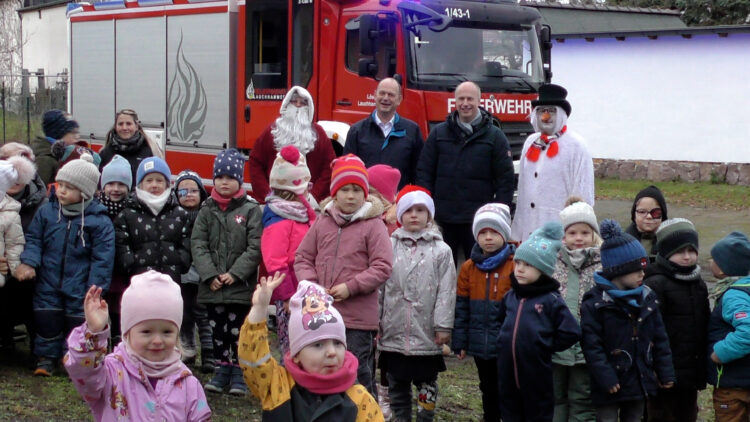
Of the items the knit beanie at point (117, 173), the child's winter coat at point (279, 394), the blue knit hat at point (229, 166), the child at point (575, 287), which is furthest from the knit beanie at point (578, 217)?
the knit beanie at point (117, 173)

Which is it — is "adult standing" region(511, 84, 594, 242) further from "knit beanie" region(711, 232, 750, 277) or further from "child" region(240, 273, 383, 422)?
"child" region(240, 273, 383, 422)

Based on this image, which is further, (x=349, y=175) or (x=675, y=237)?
(x=349, y=175)

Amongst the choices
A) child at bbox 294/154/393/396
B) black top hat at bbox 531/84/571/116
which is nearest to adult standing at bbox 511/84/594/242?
black top hat at bbox 531/84/571/116

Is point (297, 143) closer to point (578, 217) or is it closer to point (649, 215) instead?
point (578, 217)

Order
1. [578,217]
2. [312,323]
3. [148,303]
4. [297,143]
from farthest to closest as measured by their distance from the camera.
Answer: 1. [297,143]
2. [578,217]
3. [312,323]
4. [148,303]

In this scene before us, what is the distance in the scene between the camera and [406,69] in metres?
10.7

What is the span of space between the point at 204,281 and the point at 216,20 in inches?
271

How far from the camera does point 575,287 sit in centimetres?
580

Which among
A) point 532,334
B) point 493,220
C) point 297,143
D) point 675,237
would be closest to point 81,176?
point 297,143

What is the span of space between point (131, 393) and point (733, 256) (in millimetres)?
3497

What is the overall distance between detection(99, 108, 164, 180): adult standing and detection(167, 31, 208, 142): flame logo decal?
15.4 ft

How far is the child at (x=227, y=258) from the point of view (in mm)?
6574

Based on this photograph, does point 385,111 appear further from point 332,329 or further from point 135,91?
point 135,91

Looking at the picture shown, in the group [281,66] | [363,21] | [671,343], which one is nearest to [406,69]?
[363,21]
